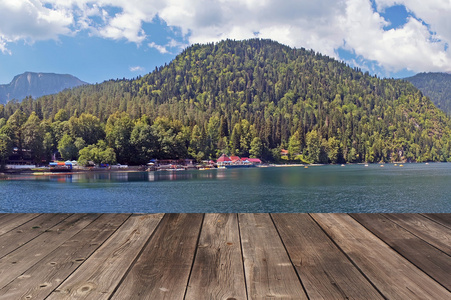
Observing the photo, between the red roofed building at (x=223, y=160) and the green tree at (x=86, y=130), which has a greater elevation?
the green tree at (x=86, y=130)

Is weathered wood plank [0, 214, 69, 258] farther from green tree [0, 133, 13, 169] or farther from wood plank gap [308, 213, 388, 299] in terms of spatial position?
green tree [0, 133, 13, 169]

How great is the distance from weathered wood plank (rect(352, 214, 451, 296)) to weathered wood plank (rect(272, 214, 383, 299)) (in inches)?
18.4

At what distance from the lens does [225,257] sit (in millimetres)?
2396

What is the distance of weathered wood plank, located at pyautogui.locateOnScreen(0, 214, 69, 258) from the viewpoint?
2707mm

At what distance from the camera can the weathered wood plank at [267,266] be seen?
188 cm

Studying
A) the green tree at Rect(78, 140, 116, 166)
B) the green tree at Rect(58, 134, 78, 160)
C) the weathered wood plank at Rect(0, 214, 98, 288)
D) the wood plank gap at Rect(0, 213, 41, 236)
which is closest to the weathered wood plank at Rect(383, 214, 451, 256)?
the weathered wood plank at Rect(0, 214, 98, 288)

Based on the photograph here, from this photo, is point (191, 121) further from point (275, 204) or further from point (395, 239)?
point (395, 239)

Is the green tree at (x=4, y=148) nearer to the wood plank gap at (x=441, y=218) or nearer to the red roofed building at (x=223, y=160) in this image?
the red roofed building at (x=223, y=160)

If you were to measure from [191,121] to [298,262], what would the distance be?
140282 mm

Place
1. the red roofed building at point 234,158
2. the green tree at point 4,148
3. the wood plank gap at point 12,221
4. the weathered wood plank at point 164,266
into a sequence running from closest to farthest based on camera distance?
the weathered wood plank at point 164,266 → the wood plank gap at point 12,221 → the green tree at point 4,148 → the red roofed building at point 234,158

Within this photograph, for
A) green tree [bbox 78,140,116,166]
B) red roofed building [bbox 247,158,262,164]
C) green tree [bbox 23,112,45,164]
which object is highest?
green tree [bbox 23,112,45,164]

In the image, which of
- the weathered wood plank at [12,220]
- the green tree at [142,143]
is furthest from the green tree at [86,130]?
the weathered wood plank at [12,220]

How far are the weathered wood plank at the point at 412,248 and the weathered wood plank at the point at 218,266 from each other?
120cm

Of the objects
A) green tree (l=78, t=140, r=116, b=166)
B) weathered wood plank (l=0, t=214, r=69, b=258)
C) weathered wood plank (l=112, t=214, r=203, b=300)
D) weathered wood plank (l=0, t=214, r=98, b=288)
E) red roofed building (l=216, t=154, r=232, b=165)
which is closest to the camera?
weathered wood plank (l=112, t=214, r=203, b=300)
